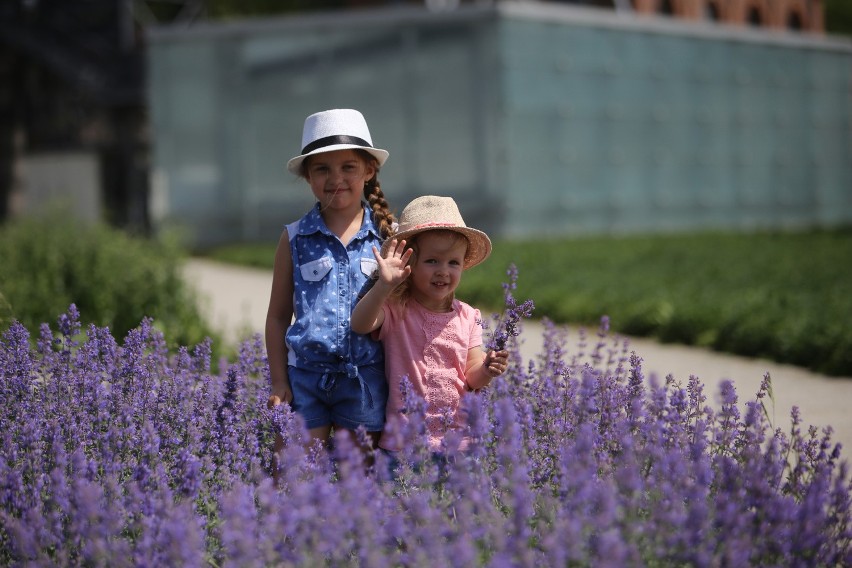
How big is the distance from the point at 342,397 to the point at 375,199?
29.8 inches

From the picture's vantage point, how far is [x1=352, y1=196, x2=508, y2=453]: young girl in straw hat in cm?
386

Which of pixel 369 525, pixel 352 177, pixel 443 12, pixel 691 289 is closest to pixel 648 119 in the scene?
pixel 443 12

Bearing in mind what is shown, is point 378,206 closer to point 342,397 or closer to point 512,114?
point 342,397

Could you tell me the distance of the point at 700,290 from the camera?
10781 mm

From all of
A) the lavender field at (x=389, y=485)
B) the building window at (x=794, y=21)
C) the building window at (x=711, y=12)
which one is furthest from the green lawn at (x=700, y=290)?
the building window at (x=794, y=21)

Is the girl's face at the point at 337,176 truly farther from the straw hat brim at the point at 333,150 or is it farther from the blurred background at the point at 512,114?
the blurred background at the point at 512,114

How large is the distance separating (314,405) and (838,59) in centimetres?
2465

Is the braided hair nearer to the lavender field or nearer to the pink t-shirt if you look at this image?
the pink t-shirt

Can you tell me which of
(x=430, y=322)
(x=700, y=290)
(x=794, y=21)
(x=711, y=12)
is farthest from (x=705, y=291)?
(x=794, y=21)

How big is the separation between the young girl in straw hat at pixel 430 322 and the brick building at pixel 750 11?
24961 mm

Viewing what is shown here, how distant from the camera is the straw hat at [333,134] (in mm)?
3961

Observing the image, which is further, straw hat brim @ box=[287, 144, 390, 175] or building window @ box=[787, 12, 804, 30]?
building window @ box=[787, 12, 804, 30]

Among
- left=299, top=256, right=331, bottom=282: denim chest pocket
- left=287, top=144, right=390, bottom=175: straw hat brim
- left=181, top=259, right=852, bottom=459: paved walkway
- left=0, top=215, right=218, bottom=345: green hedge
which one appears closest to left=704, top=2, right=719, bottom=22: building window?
left=181, top=259, right=852, bottom=459: paved walkway

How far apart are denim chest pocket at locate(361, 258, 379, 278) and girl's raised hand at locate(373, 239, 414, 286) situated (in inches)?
6.4
